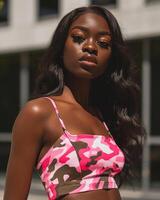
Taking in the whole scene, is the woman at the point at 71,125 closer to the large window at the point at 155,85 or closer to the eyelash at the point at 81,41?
the eyelash at the point at 81,41

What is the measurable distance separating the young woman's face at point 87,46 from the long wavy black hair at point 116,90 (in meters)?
0.08

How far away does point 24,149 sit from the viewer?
196 centimetres

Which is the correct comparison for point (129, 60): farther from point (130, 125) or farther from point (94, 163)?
point (94, 163)

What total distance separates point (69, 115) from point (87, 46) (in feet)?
0.84

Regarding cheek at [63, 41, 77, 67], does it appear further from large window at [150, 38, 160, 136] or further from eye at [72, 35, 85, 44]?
large window at [150, 38, 160, 136]

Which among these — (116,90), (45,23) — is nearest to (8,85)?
(45,23)

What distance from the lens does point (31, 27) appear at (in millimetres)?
12852

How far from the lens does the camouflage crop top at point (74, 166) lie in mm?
2000

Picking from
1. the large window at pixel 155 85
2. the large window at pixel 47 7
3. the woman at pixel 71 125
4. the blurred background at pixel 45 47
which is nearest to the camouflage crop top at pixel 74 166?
the woman at pixel 71 125

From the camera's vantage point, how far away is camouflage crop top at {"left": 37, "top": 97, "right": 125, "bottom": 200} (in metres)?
2.00

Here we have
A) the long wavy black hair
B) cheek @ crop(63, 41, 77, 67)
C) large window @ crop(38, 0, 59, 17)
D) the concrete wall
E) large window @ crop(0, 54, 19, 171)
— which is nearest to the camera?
cheek @ crop(63, 41, 77, 67)

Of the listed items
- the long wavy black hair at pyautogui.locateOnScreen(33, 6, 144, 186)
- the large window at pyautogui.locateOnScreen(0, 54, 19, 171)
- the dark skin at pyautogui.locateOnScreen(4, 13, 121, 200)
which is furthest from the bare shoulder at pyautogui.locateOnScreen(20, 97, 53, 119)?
the large window at pyautogui.locateOnScreen(0, 54, 19, 171)

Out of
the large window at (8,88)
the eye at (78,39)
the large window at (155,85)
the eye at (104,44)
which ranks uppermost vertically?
the eye at (78,39)

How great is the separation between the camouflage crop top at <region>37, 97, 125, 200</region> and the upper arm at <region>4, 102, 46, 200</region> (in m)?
0.07
